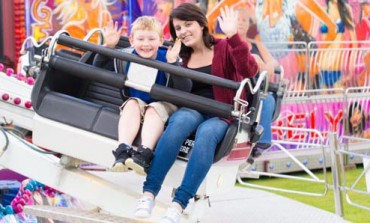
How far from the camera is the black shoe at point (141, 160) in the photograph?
3.31 meters

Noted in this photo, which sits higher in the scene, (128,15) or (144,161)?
(128,15)

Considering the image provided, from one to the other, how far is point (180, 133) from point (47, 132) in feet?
2.32

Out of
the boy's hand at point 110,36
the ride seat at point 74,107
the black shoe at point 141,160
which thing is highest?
the boy's hand at point 110,36

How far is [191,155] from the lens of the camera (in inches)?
132

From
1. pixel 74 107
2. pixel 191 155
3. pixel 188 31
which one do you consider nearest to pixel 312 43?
pixel 188 31

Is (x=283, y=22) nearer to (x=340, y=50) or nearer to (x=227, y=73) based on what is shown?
(x=340, y=50)

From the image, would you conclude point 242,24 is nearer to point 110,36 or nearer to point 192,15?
point 110,36

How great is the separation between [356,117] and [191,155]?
16.7 ft

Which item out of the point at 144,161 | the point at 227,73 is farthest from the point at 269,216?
the point at 144,161

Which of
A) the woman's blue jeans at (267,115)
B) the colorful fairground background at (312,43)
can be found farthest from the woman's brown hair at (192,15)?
the colorful fairground background at (312,43)

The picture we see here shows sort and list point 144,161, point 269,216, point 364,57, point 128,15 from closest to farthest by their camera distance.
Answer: point 144,161 < point 269,216 < point 128,15 < point 364,57

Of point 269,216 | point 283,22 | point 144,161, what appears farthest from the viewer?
point 283,22

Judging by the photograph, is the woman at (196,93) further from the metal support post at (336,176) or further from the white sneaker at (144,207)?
the metal support post at (336,176)

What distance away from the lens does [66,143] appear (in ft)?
12.1
